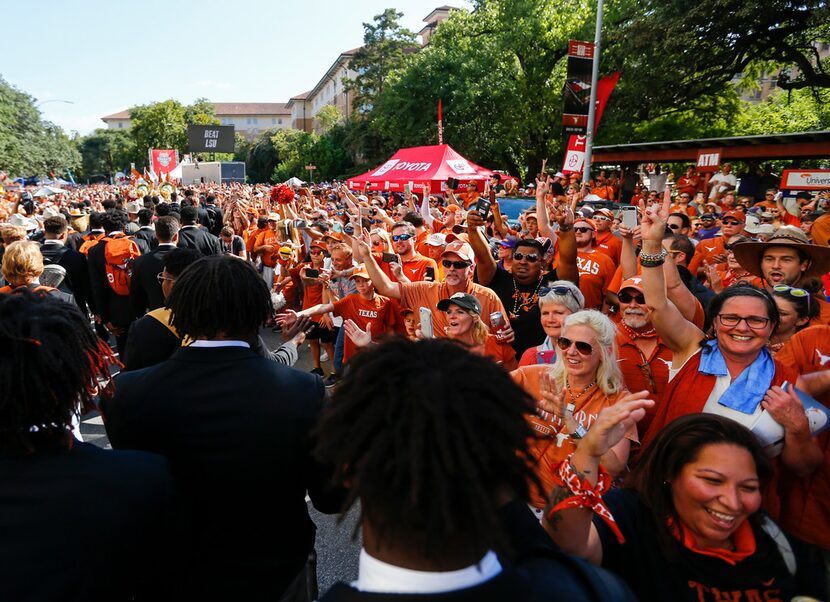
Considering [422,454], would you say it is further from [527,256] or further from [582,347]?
[527,256]

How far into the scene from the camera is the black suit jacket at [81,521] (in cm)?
126

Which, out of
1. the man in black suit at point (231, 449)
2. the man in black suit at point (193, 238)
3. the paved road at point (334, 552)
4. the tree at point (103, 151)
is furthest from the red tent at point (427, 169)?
the tree at point (103, 151)

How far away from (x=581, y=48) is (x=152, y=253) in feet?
38.0

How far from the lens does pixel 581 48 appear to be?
12.8 m

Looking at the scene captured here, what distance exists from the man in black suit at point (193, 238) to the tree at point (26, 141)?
138ft

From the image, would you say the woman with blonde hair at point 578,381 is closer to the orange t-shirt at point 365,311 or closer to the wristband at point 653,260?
the wristband at point 653,260

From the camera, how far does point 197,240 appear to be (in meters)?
6.54

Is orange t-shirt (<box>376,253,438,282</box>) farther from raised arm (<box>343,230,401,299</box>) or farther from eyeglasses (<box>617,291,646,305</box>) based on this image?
eyeglasses (<box>617,291,646,305</box>)

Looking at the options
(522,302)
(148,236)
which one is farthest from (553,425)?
(148,236)

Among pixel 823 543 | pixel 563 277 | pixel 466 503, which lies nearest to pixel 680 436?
pixel 823 543

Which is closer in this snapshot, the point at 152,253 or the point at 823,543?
the point at 823,543

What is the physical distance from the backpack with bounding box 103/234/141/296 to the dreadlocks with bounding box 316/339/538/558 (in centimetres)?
504

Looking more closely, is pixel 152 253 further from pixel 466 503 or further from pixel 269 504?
pixel 466 503

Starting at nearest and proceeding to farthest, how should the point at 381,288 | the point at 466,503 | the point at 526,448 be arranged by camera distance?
the point at 466,503 < the point at 526,448 < the point at 381,288
